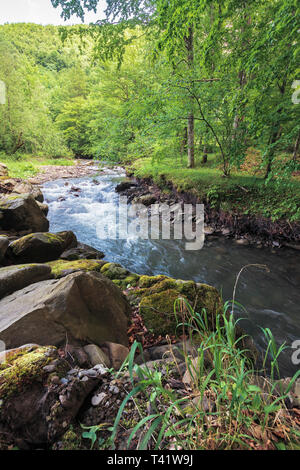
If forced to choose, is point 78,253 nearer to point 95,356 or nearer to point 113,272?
point 113,272

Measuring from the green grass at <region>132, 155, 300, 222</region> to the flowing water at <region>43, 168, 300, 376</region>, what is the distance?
43.1 inches

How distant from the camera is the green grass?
217 inches

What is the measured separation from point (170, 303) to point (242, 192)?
5.31 m

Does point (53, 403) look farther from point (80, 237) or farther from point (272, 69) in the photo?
point (80, 237)

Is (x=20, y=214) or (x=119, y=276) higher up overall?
(x=20, y=214)

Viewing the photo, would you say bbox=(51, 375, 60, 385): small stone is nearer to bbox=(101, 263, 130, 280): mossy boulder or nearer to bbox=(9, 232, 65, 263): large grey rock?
bbox=(101, 263, 130, 280): mossy boulder

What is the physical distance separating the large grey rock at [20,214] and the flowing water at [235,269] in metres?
1.72

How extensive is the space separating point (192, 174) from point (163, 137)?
1.92 meters

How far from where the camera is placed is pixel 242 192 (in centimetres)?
657

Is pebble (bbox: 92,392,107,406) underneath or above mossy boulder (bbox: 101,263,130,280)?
above

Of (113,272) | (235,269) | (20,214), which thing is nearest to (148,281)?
(113,272)

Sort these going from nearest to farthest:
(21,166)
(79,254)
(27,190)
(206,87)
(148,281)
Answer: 1. (148,281)
2. (79,254)
3. (206,87)
4. (27,190)
5. (21,166)

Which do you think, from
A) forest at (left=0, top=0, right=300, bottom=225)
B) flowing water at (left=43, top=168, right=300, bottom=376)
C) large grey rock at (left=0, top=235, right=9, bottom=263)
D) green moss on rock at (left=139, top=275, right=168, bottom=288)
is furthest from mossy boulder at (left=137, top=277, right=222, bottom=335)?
forest at (left=0, top=0, right=300, bottom=225)

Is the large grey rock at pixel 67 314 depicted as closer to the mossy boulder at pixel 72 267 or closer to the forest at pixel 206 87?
the mossy boulder at pixel 72 267
